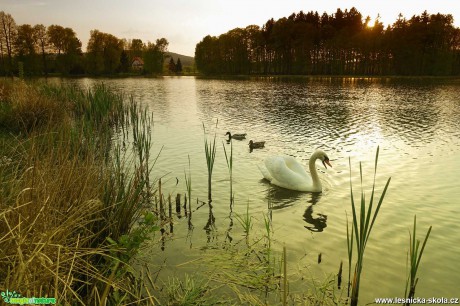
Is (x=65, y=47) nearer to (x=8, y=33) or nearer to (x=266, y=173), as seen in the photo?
(x=8, y=33)

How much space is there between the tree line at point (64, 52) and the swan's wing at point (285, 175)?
69852 millimetres

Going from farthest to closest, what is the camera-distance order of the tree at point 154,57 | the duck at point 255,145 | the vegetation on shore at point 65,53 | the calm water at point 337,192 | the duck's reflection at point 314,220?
the tree at point 154,57 < the vegetation on shore at point 65,53 < the duck at point 255,145 < the duck's reflection at point 314,220 < the calm water at point 337,192

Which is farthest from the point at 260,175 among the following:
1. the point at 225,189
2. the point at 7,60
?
the point at 7,60

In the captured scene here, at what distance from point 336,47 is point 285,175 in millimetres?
72935

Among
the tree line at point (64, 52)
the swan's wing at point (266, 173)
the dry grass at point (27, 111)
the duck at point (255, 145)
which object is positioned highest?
the tree line at point (64, 52)

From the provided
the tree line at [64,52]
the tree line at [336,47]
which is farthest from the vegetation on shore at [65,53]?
the tree line at [336,47]

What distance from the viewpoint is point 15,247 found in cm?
247

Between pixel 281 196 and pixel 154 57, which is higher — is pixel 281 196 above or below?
below

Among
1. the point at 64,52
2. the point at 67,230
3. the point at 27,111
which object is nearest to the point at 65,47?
the point at 64,52

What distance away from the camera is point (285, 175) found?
8125mm

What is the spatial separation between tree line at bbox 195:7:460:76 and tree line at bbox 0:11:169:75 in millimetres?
21162

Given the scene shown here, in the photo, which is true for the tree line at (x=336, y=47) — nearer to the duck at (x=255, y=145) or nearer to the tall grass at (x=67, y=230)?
the duck at (x=255, y=145)

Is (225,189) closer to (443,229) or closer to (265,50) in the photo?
(443,229)

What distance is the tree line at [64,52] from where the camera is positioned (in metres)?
67.8
